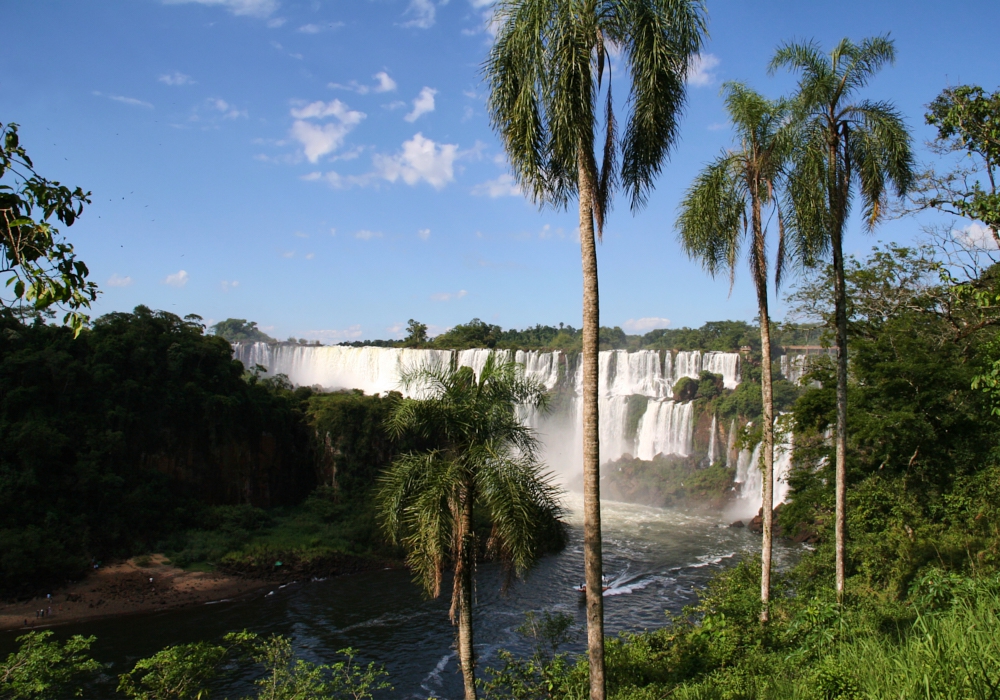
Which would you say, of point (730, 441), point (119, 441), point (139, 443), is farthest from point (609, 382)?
point (119, 441)

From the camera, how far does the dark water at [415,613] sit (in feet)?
55.4

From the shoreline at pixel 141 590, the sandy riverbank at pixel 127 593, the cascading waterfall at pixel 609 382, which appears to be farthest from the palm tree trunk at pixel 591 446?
the cascading waterfall at pixel 609 382

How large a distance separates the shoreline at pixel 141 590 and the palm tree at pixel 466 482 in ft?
60.8

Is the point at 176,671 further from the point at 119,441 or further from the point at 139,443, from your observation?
the point at 139,443

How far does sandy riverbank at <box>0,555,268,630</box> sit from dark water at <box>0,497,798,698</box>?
2.80 ft

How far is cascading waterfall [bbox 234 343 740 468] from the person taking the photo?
4203 cm

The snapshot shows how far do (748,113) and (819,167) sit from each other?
1.31m

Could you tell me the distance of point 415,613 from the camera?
67.1 feet

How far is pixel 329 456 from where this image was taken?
111 feet

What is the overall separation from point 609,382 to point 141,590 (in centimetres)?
3187

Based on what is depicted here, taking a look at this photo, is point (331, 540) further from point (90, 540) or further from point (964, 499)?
point (964, 499)

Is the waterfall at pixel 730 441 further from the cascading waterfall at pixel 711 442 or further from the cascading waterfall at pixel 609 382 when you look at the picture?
the cascading waterfall at pixel 711 442

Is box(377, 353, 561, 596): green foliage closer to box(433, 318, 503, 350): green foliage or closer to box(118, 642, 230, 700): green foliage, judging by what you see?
box(118, 642, 230, 700): green foliage

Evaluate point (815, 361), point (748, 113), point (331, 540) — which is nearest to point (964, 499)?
point (815, 361)
